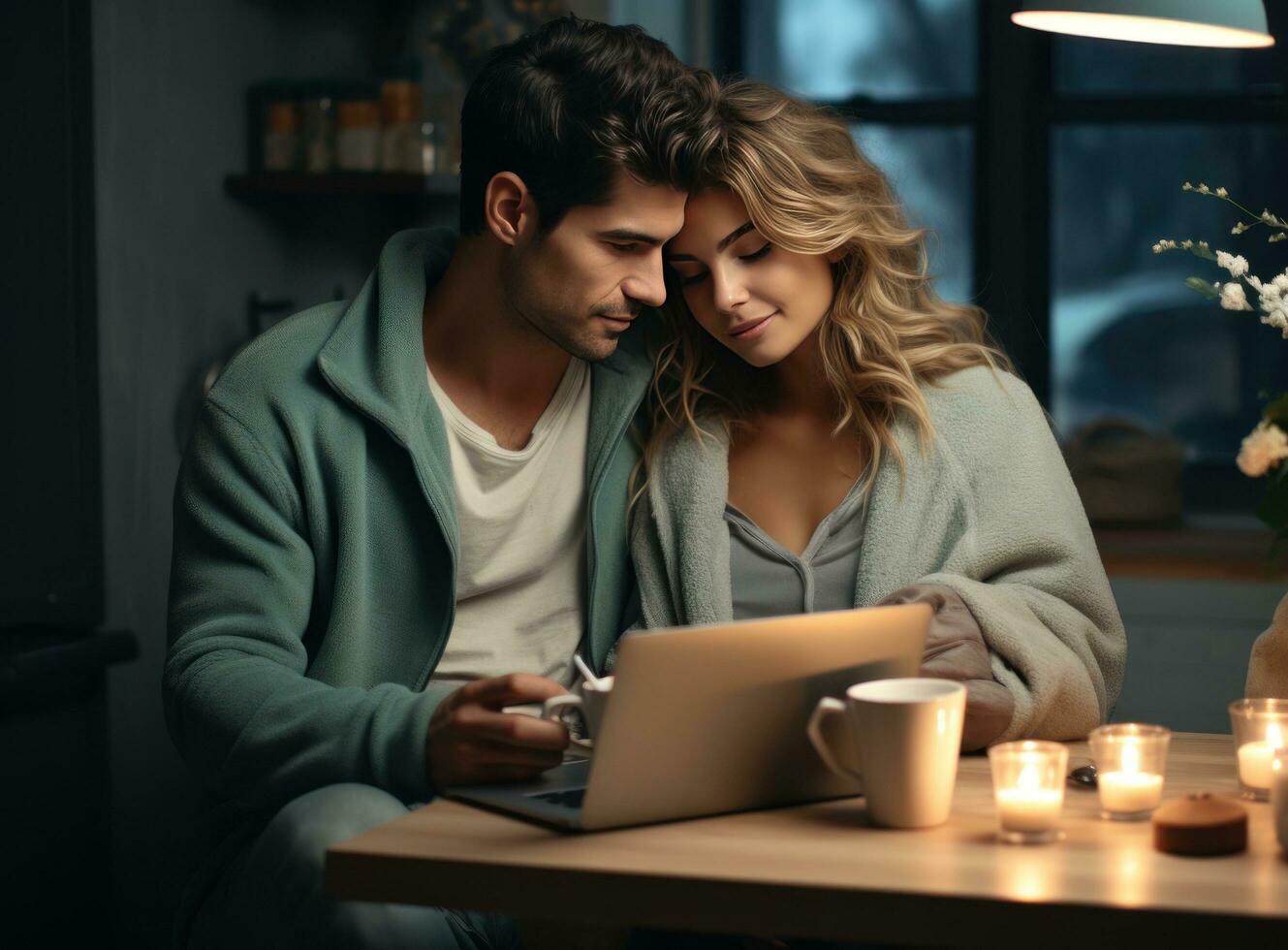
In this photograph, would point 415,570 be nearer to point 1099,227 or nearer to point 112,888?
point 112,888

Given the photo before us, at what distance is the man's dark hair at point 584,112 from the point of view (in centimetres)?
175

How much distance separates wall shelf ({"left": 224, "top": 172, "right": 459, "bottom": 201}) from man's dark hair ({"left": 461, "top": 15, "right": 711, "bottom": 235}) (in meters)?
1.19

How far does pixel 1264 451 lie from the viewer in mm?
1182

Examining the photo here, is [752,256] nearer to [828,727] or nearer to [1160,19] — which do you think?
[1160,19]

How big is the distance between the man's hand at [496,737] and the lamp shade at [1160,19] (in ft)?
2.87

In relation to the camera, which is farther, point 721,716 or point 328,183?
point 328,183

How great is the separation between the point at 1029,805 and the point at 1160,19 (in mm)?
857

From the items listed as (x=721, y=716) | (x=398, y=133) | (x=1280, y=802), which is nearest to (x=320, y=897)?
(x=721, y=716)

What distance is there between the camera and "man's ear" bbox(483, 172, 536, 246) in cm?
184

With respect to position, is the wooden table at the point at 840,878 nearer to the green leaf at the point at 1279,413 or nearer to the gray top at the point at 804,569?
the green leaf at the point at 1279,413

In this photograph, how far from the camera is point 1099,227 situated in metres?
3.62

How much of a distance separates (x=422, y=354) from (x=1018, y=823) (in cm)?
95

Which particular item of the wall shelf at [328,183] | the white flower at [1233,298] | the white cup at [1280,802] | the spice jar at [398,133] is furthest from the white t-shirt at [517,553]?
the spice jar at [398,133]

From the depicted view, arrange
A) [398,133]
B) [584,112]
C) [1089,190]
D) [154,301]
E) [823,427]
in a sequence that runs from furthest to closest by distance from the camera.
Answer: [1089,190]
[398,133]
[154,301]
[823,427]
[584,112]
